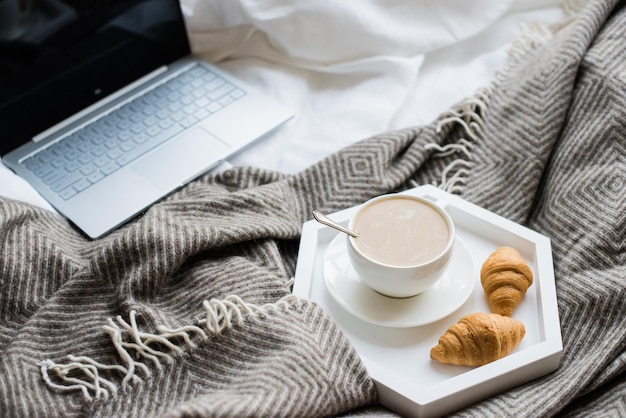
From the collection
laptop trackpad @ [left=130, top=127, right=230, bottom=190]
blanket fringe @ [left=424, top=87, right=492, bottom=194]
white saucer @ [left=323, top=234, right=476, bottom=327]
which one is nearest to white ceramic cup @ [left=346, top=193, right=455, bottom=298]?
white saucer @ [left=323, top=234, right=476, bottom=327]

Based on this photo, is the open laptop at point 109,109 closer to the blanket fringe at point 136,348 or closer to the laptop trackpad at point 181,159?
the laptop trackpad at point 181,159

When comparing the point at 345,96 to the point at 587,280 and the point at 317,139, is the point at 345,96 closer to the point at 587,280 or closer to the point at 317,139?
the point at 317,139

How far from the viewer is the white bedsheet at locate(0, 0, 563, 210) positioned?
3.13 ft

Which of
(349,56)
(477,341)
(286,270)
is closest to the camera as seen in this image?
(477,341)

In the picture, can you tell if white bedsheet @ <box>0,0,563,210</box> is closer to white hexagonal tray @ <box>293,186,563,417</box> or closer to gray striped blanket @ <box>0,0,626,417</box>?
gray striped blanket @ <box>0,0,626,417</box>

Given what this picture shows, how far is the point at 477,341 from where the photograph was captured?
640 millimetres

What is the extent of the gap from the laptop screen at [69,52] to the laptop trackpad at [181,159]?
0.14 meters

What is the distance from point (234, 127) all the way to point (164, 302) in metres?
0.31

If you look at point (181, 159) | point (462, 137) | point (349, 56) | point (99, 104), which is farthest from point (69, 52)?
point (462, 137)

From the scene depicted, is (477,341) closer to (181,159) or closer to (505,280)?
(505,280)

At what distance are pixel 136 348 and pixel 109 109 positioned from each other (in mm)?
424

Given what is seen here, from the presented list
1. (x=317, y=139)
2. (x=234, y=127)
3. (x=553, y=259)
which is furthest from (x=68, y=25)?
(x=553, y=259)

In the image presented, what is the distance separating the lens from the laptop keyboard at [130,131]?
897 mm

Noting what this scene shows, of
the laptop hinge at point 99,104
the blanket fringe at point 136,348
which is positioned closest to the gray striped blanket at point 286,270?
the blanket fringe at point 136,348
